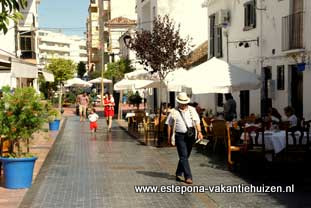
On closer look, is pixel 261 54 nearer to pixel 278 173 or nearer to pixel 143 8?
pixel 278 173

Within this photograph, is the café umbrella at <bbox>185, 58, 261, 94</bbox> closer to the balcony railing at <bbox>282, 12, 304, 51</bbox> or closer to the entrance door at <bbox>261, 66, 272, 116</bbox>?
the balcony railing at <bbox>282, 12, 304, 51</bbox>

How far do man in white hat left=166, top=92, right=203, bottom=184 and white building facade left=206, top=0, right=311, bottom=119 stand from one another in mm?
6465

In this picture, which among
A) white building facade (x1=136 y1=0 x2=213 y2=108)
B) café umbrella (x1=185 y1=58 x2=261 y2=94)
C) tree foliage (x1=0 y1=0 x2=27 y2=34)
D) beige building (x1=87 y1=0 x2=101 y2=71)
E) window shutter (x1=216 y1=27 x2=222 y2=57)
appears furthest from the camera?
beige building (x1=87 y1=0 x2=101 y2=71)

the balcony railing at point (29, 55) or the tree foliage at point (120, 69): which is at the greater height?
the balcony railing at point (29, 55)

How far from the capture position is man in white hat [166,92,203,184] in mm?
10250

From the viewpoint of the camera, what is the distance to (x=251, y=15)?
69.5ft

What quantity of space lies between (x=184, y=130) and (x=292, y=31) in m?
7.94

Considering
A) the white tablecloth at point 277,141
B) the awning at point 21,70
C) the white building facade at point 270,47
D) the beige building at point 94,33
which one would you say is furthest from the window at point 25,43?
the beige building at point 94,33

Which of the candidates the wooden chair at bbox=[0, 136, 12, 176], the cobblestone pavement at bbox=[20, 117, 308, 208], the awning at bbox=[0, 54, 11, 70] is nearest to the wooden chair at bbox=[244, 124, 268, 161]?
the cobblestone pavement at bbox=[20, 117, 308, 208]

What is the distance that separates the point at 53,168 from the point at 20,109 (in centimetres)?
285

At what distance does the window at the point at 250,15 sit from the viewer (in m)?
20.8

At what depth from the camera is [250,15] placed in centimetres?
2133

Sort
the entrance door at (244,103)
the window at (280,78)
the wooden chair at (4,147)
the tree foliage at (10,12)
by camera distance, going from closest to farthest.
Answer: the tree foliage at (10,12)
the wooden chair at (4,147)
the window at (280,78)
the entrance door at (244,103)

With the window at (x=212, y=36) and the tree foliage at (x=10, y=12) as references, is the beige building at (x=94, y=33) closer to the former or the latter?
the window at (x=212, y=36)
